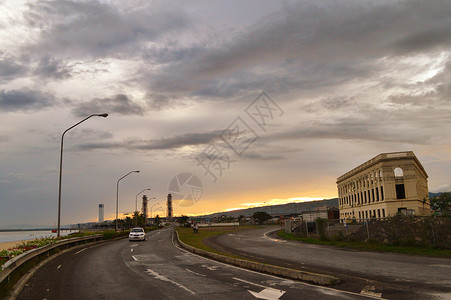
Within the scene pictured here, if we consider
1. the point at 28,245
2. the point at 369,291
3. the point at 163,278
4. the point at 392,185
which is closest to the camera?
the point at 369,291

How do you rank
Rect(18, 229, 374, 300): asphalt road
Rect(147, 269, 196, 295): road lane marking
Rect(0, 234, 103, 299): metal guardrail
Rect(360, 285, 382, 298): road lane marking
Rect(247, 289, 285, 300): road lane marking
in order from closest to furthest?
Rect(247, 289, 285, 300): road lane marking < Rect(360, 285, 382, 298): road lane marking < Rect(18, 229, 374, 300): asphalt road < Rect(147, 269, 196, 295): road lane marking < Rect(0, 234, 103, 299): metal guardrail

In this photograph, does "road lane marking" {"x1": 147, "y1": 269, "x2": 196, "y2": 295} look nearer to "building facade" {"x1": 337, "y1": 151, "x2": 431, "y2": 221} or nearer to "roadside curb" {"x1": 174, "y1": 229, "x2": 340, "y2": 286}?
"roadside curb" {"x1": 174, "y1": 229, "x2": 340, "y2": 286}

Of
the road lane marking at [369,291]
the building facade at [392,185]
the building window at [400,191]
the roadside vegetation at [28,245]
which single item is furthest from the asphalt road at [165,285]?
the building window at [400,191]

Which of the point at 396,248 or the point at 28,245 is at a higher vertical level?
the point at 28,245

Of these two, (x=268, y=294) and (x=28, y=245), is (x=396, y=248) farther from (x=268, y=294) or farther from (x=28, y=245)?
(x=28, y=245)

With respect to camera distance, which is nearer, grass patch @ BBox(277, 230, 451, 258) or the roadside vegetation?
the roadside vegetation

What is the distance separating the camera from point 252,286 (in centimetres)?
1258

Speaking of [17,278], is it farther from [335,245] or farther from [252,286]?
[335,245]

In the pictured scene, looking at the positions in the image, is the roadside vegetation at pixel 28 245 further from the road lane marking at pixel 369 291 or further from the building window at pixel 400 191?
the building window at pixel 400 191

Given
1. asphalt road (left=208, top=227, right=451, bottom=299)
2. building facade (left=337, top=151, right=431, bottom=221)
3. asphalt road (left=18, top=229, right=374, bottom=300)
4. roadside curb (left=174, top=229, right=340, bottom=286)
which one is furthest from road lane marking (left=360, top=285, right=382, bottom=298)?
building facade (left=337, top=151, right=431, bottom=221)

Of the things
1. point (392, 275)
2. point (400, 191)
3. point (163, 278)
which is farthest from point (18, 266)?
point (400, 191)

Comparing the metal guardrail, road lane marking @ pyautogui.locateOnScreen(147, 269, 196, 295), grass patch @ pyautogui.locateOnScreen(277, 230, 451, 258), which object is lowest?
grass patch @ pyautogui.locateOnScreen(277, 230, 451, 258)

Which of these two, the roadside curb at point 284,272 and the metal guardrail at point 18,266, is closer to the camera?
the metal guardrail at point 18,266

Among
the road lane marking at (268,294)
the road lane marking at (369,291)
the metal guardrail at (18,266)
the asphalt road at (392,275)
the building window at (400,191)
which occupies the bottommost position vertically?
the asphalt road at (392,275)
